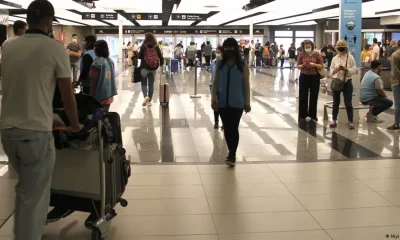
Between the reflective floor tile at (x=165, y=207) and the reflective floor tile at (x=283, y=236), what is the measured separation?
55 cm

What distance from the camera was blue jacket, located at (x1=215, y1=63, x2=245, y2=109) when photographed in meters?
5.50

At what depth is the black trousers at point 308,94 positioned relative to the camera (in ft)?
28.3

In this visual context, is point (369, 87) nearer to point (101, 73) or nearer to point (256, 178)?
point (256, 178)

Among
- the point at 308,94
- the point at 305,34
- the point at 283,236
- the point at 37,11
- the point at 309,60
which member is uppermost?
the point at 305,34

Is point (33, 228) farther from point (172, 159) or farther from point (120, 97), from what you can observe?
point (120, 97)

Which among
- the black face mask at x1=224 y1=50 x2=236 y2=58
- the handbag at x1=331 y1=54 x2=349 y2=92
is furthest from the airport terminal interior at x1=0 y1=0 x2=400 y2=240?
the black face mask at x1=224 y1=50 x2=236 y2=58

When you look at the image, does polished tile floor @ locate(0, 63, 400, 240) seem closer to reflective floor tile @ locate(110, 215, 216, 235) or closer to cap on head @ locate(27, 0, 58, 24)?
reflective floor tile @ locate(110, 215, 216, 235)

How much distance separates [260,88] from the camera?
51.2ft

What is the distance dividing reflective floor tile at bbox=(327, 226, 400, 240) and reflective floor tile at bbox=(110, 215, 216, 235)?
916 mm

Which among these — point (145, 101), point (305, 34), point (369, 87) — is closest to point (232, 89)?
point (369, 87)

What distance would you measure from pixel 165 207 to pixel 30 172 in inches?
64.5

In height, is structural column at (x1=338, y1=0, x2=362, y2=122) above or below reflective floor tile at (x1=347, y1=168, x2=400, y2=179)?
above

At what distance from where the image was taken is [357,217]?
3.87 m

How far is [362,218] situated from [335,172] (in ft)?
4.75
